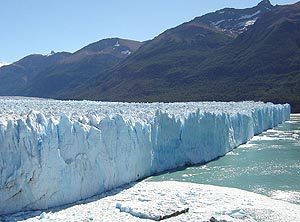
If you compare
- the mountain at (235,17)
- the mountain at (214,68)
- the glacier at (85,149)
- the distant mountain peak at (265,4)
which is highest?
the distant mountain peak at (265,4)

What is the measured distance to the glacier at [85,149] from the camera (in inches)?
467

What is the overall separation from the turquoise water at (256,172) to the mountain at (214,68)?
→ 3326cm

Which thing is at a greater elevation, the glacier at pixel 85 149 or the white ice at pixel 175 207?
the glacier at pixel 85 149

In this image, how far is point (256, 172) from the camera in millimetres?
17438

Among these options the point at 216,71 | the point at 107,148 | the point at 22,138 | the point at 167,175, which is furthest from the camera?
the point at 216,71

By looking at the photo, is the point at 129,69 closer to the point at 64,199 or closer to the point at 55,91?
the point at 55,91

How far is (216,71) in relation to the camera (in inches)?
2805

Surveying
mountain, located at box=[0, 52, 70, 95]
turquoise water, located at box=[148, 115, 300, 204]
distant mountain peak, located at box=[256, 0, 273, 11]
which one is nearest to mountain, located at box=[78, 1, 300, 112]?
turquoise water, located at box=[148, 115, 300, 204]

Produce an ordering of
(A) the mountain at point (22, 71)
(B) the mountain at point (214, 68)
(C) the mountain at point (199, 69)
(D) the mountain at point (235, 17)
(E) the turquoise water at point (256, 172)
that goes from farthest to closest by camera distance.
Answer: (A) the mountain at point (22, 71)
(D) the mountain at point (235, 17)
(C) the mountain at point (199, 69)
(B) the mountain at point (214, 68)
(E) the turquoise water at point (256, 172)

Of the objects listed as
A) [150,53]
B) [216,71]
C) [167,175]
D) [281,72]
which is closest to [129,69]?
[150,53]

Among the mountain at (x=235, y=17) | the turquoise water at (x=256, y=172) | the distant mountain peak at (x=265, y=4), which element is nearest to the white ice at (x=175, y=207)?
the turquoise water at (x=256, y=172)

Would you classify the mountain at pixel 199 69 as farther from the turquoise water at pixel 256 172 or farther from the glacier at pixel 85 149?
the glacier at pixel 85 149

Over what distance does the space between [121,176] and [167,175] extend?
2.79 m

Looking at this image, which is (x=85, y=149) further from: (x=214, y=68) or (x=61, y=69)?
(x=61, y=69)
